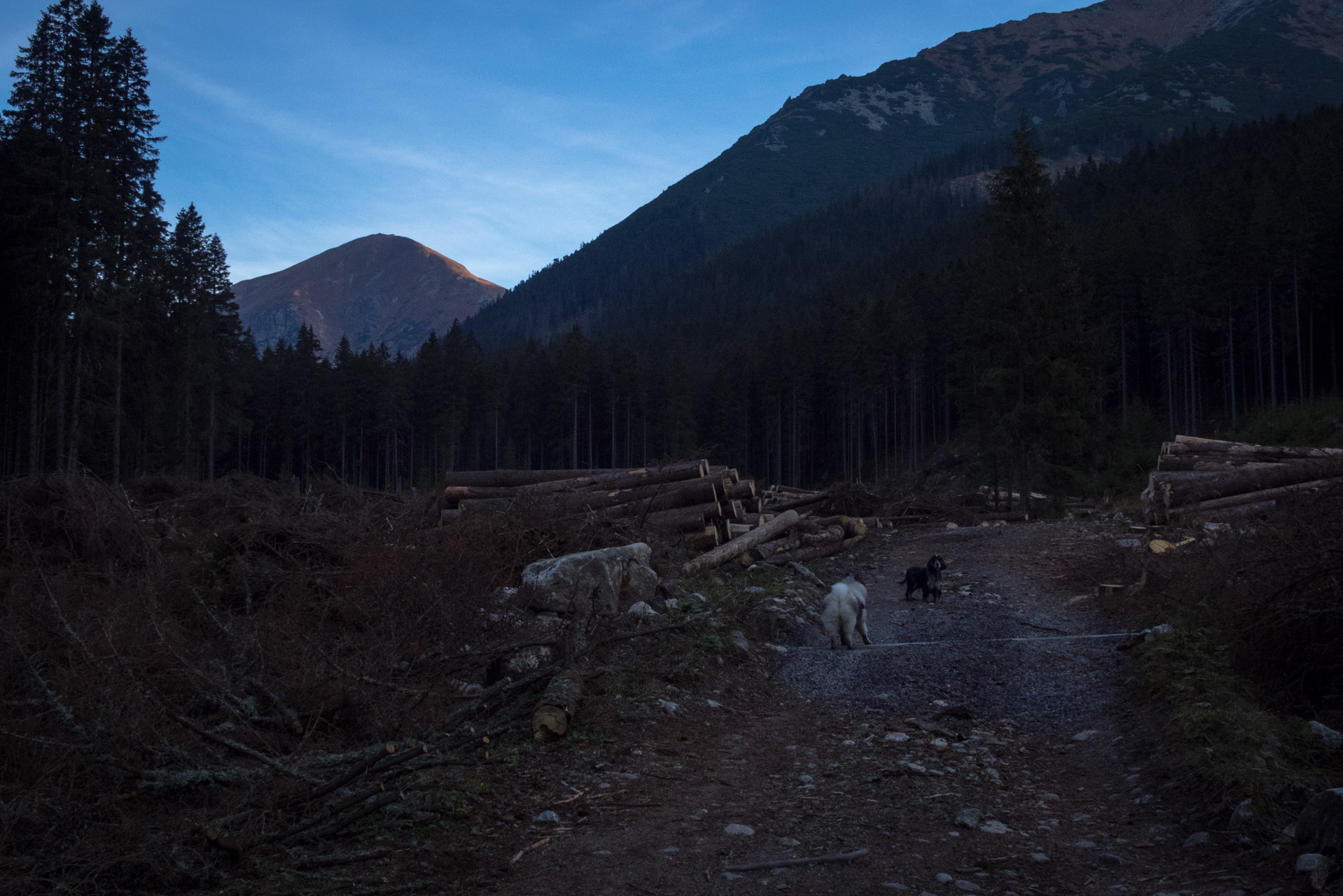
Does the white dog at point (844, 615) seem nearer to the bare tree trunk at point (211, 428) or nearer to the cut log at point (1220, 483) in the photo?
the cut log at point (1220, 483)

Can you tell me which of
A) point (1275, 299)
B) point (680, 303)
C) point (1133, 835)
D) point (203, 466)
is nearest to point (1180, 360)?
point (1275, 299)

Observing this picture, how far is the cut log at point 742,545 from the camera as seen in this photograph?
40.9 ft

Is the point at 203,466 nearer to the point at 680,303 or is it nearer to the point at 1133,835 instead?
the point at 1133,835

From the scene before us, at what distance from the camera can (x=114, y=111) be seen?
2794 cm

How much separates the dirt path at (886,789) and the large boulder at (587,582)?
6.21 feet

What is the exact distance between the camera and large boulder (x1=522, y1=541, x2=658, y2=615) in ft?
28.7

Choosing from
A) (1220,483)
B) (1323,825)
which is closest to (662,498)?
(1220,483)

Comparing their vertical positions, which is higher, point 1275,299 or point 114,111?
point 114,111

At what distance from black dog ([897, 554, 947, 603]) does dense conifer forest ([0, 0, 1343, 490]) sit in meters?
7.55

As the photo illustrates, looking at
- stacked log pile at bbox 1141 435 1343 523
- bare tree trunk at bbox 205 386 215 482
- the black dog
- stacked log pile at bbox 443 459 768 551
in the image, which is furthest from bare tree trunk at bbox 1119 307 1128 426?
bare tree trunk at bbox 205 386 215 482

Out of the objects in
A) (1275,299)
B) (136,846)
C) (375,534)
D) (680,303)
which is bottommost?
(136,846)

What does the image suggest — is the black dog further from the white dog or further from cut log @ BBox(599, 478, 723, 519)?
cut log @ BBox(599, 478, 723, 519)

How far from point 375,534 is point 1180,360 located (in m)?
51.7

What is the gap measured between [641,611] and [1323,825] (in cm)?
612
